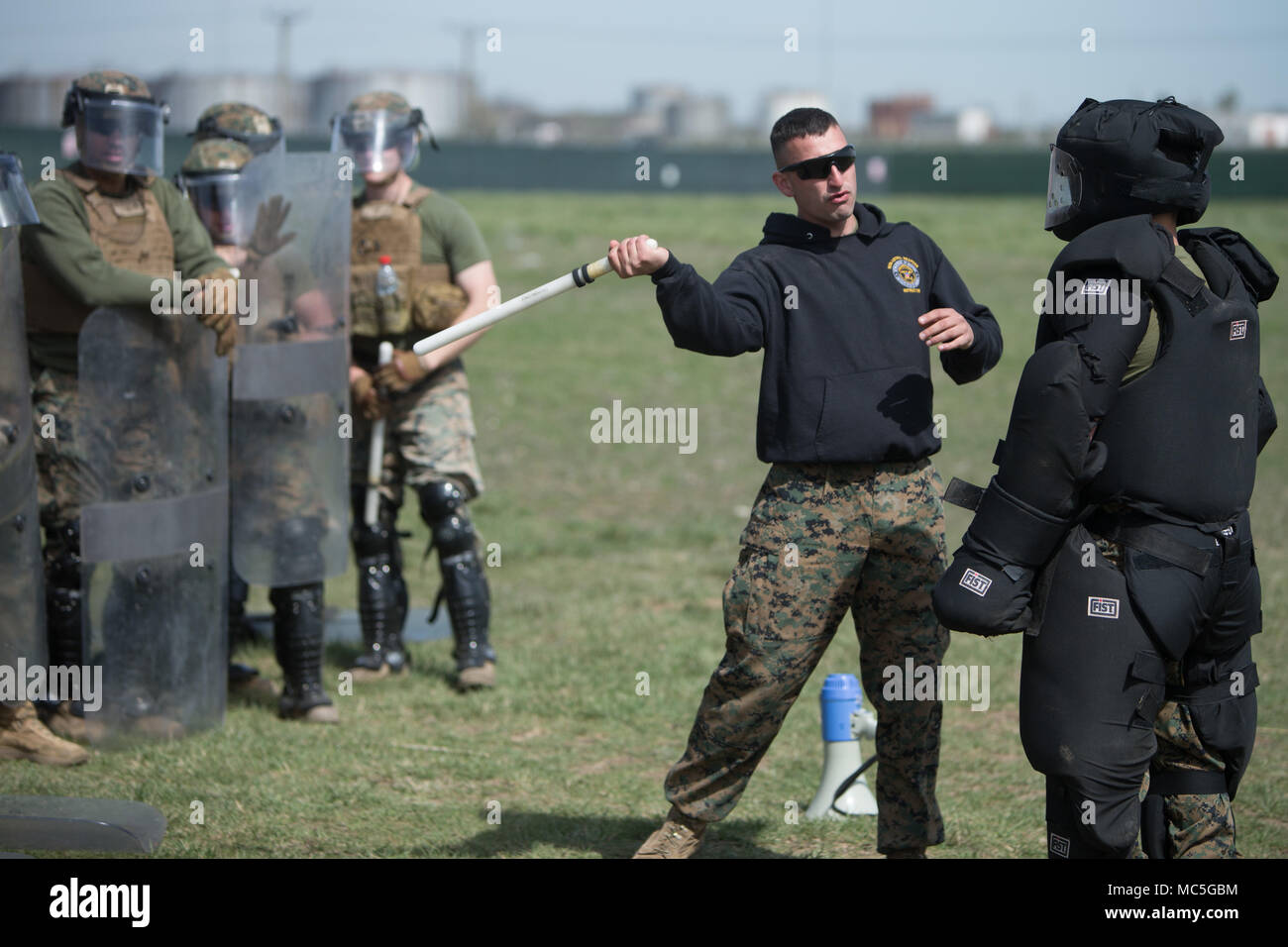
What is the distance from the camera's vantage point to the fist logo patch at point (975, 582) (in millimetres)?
3320

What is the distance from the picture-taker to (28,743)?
5.13 meters

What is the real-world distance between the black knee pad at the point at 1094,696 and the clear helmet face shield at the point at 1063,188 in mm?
780

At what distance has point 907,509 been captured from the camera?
3.94 meters

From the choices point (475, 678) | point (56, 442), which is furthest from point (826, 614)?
point (56, 442)

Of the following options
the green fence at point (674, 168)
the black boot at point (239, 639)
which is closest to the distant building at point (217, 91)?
the green fence at point (674, 168)

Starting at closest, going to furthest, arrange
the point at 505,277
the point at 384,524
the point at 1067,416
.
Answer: the point at 1067,416 < the point at 384,524 < the point at 505,277

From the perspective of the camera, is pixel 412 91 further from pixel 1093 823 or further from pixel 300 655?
pixel 1093 823

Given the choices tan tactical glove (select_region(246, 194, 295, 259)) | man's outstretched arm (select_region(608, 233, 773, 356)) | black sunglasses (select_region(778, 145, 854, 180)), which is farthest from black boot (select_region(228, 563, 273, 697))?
black sunglasses (select_region(778, 145, 854, 180))

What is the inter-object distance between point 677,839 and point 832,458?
1205 millimetres

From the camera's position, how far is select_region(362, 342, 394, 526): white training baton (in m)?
6.27

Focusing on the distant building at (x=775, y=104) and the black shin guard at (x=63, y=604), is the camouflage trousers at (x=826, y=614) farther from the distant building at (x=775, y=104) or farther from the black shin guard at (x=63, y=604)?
the distant building at (x=775, y=104)

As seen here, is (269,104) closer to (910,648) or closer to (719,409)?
(719,409)

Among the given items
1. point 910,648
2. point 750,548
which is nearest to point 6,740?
point 750,548
